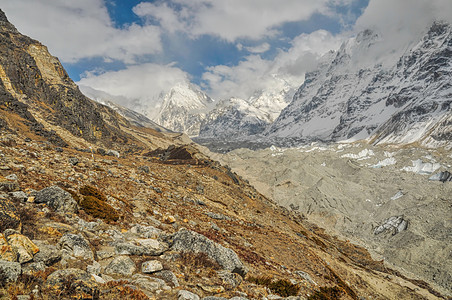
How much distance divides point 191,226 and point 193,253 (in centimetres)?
527

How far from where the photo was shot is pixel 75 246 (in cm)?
887

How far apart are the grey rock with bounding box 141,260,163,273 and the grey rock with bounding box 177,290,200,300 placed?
1.48 metres

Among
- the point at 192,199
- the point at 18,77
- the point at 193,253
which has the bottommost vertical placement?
the point at 193,253

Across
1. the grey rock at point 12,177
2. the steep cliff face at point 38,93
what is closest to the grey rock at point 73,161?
the grey rock at point 12,177

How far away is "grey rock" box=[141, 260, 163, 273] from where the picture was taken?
9.36 m

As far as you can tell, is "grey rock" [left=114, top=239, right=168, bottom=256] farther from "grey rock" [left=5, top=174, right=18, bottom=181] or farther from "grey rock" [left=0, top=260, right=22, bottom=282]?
"grey rock" [left=5, top=174, right=18, bottom=181]

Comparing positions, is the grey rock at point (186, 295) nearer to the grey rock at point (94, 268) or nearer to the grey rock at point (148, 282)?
the grey rock at point (148, 282)

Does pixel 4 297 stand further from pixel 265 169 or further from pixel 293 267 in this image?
pixel 265 169

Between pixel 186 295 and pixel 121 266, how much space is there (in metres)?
2.62

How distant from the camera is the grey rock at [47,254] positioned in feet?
24.8

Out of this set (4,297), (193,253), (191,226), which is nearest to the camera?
(4,297)

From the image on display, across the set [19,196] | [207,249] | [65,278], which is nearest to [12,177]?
[19,196]

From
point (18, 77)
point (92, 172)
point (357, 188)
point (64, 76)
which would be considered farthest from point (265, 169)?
point (92, 172)

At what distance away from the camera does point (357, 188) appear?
316ft
